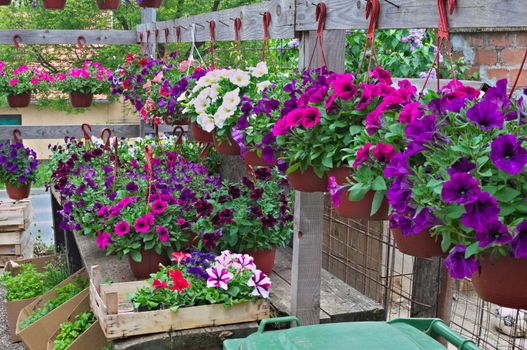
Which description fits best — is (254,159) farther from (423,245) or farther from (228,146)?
(423,245)

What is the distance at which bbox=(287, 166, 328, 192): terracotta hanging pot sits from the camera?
6.07 ft

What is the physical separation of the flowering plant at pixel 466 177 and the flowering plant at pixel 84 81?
15.4ft

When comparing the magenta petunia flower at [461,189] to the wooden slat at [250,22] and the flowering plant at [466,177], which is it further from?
the wooden slat at [250,22]

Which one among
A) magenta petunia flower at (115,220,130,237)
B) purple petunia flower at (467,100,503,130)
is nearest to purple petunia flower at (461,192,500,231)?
purple petunia flower at (467,100,503,130)

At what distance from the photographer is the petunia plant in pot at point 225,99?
2.33 metres

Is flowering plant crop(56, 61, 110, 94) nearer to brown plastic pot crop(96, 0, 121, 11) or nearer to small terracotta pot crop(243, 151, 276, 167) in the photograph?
brown plastic pot crop(96, 0, 121, 11)

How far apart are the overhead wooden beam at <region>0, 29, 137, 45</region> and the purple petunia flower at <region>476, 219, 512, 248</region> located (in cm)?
527

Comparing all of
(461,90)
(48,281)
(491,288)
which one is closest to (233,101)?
(461,90)

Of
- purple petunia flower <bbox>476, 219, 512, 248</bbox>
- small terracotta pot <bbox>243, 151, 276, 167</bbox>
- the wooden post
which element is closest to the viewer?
purple petunia flower <bbox>476, 219, 512, 248</bbox>

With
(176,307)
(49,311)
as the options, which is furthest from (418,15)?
(49,311)

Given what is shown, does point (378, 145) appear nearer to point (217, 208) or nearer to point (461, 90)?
point (461, 90)

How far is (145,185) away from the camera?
3391mm

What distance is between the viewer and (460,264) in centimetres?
115

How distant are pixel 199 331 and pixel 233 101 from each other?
2.92 feet
